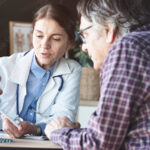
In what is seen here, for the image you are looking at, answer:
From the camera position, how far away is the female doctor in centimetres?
184

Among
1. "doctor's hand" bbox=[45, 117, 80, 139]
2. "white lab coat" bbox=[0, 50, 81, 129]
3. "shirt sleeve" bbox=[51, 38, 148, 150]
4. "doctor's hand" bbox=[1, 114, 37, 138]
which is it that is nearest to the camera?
"shirt sleeve" bbox=[51, 38, 148, 150]

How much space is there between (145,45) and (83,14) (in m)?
0.38

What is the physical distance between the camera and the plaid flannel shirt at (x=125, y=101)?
895mm

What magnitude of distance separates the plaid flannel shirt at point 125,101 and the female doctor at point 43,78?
88cm

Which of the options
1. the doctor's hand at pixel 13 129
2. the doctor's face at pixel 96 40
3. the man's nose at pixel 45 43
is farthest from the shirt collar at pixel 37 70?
the doctor's face at pixel 96 40

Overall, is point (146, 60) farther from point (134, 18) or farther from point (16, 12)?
point (16, 12)

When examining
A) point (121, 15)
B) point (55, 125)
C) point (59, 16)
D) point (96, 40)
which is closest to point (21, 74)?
point (59, 16)

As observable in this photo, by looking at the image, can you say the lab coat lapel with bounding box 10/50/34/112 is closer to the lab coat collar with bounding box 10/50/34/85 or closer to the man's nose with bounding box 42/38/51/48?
the lab coat collar with bounding box 10/50/34/85

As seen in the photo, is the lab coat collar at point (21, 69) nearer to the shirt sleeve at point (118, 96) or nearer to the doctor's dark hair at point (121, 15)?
the doctor's dark hair at point (121, 15)

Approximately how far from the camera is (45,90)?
74.3 inches

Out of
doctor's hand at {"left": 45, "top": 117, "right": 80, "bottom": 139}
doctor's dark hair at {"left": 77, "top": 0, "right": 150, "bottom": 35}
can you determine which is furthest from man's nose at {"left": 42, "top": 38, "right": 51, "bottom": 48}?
doctor's dark hair at {"left": 77, "top": 0, "right": 150, "bottom": 35}

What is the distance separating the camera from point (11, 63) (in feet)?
6.30

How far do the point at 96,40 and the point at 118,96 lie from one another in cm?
35

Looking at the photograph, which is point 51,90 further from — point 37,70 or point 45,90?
point 37,70
